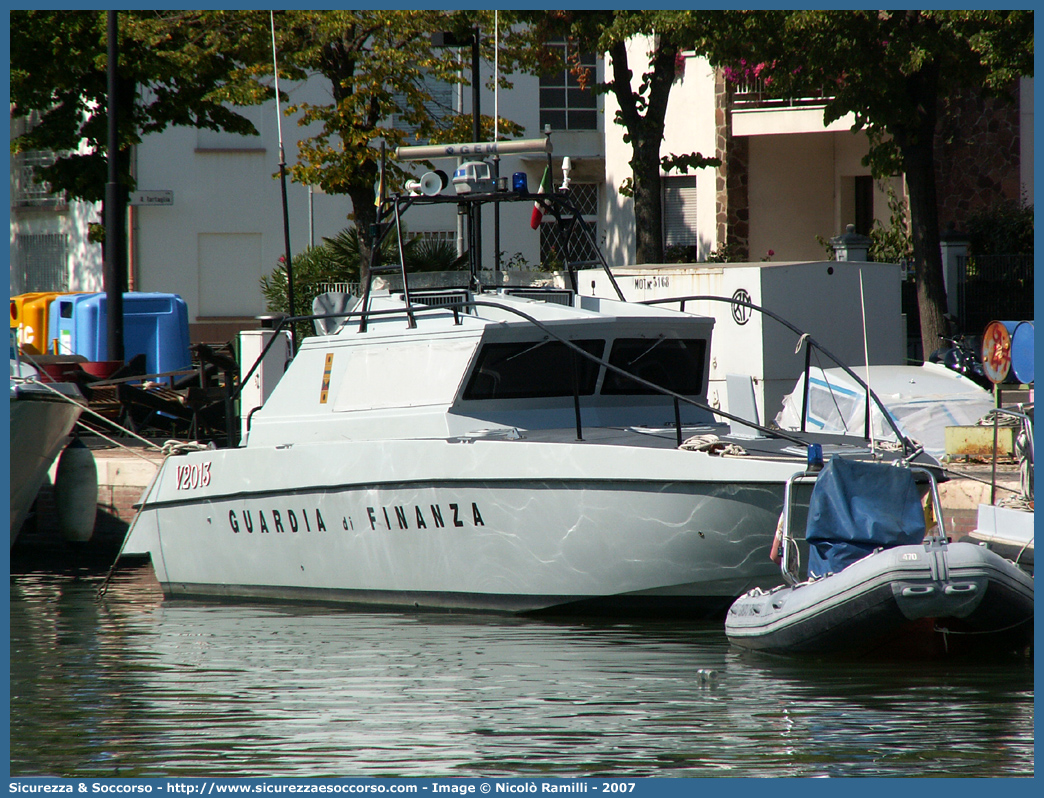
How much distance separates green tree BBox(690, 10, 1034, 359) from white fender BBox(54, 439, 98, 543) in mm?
8402

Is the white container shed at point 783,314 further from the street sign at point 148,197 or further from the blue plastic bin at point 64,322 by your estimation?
the street sign at point 148,197

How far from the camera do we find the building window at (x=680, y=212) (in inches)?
1023

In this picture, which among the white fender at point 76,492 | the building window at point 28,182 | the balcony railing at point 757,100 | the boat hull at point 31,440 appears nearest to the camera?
the boat hull at point 31,440

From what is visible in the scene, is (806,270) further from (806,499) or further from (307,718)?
(307,718)

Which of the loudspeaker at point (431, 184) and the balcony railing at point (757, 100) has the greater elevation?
the balcony railing at point (757, 100)

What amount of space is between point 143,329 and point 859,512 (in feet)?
44.7

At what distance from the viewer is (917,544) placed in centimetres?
782

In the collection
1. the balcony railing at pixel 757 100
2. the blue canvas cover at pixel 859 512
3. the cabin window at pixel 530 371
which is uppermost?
the balcony railing at pixel 757 100

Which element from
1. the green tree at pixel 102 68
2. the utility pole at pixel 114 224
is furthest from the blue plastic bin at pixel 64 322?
the utility pole at pixel 114 224

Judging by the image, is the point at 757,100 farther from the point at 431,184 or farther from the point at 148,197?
the point at 431,184

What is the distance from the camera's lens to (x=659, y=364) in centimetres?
997

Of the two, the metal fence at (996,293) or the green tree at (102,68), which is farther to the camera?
the green tree at (102,68)

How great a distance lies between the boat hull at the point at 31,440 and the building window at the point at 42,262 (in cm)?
1965

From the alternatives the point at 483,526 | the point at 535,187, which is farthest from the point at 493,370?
the point at 535,187
